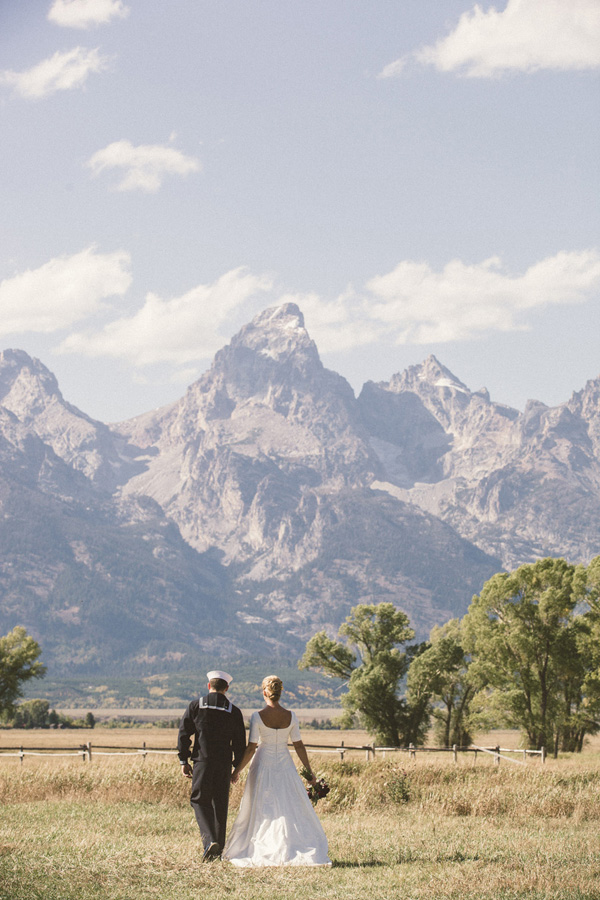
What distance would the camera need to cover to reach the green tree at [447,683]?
66.1 m

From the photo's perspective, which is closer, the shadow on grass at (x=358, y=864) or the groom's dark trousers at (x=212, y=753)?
the shadow on grass at (x=358, y=864)

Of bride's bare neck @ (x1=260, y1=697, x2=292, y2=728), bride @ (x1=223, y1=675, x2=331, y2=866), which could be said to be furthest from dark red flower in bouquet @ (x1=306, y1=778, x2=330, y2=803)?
bride's bare neck @ (x1=260, y1=697, x2=292, y2=728)

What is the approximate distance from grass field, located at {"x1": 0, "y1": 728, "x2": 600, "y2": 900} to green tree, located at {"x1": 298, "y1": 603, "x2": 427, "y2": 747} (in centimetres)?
4341

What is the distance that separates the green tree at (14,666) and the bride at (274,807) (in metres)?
62.3

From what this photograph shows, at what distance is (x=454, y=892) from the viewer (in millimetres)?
10836

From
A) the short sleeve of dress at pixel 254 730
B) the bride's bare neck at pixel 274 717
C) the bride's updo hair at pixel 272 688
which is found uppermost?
the bride's updo hair at pixel 272 688

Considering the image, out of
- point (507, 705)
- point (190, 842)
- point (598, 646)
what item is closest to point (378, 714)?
point (507, 705)

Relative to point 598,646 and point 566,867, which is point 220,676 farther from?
point 598,646

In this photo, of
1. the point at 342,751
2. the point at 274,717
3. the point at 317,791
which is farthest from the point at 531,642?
the point at 274,717

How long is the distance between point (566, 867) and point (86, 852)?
6573 mm

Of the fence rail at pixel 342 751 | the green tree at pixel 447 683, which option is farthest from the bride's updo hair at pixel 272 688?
the green tree at pixel 447 683

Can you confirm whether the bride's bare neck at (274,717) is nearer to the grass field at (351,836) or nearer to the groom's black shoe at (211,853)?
the groom's black shoe at (211,853)

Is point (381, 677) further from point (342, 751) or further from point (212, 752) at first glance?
point (212, 752)

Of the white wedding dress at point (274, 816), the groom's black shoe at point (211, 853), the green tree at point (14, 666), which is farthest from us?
the green tree at point (14, 666)
